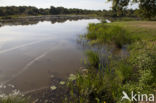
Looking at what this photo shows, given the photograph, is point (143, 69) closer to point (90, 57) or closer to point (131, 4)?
point (90, 57)

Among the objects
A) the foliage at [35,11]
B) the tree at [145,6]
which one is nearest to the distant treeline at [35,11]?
the foliage at [35,11]

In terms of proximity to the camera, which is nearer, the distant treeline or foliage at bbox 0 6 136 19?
foliage at bbox 0 6 136 19

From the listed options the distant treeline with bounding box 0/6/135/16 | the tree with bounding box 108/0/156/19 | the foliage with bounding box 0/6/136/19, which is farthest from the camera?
the distant treeline with bounding box 0/6/135/16

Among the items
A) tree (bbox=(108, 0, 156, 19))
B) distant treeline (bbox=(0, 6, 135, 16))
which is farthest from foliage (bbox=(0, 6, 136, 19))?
tree (bbox=(108, 0, 156, 19))

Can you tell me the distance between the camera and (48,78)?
4.69 m

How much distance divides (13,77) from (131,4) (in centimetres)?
891

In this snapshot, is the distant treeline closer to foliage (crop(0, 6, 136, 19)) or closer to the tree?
foliage (crop(0, 6, 136, 19))

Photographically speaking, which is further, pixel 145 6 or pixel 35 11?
pixel 35 11

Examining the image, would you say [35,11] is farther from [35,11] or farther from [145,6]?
[145,6]

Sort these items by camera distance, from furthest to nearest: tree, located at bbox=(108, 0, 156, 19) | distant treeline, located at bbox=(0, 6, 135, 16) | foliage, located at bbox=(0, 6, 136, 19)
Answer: distant treeline, located at bbox=(0, 6, 135, 16), foliage, located at bbox=(0, 6, 136, 19), tree, located at bbox=(108, 0, 156, 19)

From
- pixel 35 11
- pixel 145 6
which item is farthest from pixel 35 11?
pixel 145 6

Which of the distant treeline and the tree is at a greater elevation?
the distant treeline

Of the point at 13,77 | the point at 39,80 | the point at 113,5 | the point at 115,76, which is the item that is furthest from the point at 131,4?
the point at 13,77

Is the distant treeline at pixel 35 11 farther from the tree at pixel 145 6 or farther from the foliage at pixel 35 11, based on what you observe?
the tree at pixel 145 6
